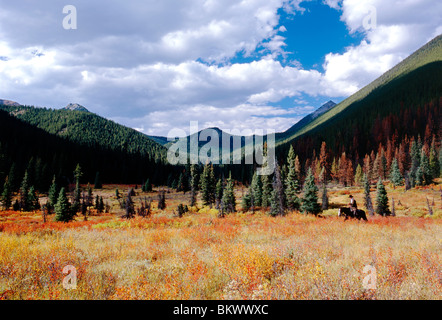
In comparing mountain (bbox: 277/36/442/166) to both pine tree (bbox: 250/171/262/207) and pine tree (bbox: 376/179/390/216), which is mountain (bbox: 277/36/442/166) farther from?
pine tree (bbox: 250/171/262/207)

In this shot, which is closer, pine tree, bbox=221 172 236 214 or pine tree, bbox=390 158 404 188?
pine tree, bbox=221 172 236 214

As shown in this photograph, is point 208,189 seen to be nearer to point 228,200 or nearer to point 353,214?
point 228,200

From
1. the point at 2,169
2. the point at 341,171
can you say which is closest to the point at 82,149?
the point at 2,169

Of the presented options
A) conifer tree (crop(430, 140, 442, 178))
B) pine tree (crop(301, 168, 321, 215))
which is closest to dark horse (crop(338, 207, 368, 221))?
pine tree (crop(301, 168, 321, 215))

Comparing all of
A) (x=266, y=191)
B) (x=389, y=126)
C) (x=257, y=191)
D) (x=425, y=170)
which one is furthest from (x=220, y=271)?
(x=389, y=126)

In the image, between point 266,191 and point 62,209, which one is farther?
point 266,191

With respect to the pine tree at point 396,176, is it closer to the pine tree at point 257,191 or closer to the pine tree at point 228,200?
the pine tree at point 257,191

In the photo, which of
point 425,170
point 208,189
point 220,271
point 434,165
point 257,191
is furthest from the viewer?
point 434,165

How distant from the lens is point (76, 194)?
5322 cm

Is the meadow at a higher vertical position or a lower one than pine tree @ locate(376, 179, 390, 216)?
higher

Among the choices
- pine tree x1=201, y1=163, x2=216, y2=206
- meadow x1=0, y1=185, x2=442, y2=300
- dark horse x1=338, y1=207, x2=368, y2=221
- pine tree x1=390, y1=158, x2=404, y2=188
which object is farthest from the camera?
pine tree x1=390, y1=158, x2=404, y2=188

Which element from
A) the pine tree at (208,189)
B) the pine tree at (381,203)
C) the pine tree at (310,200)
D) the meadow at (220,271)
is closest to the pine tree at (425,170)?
the pine tree at (381,203)

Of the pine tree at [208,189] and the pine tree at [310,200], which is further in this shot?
the pine tree at [208,189]
